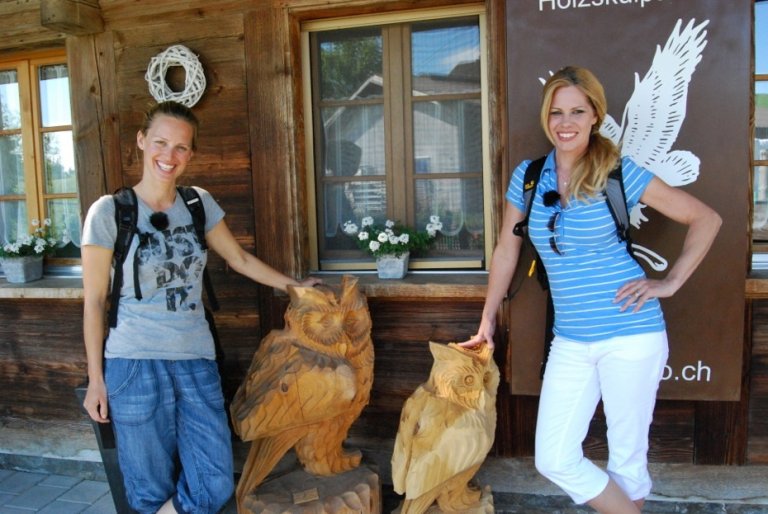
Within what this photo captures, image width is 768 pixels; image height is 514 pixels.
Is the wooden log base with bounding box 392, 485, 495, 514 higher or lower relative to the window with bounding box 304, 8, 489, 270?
lower

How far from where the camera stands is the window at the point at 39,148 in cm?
343

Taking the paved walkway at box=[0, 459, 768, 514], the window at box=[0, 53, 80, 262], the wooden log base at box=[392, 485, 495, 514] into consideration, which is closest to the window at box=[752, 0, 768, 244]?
the paved walkway at box=[0, 459, 768, 514]

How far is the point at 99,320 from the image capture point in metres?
2.00

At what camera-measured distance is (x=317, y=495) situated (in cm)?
237

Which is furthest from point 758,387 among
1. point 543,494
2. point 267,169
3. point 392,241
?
point 267,169

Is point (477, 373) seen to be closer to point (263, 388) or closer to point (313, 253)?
point (263, 388)

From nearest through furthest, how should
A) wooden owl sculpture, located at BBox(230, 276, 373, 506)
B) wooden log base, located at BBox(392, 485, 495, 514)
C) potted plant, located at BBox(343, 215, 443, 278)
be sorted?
wooden owl sculpture, located at BBox(230, 276, 373, 506), wooden log base, located at BBox(392, 485, 495, 514), potted plant, located at BBox(343, 215, 443, 278)

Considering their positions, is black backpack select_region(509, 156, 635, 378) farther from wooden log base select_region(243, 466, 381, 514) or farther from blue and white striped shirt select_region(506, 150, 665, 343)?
wooden log base select_region(243, 466, 381, 514)

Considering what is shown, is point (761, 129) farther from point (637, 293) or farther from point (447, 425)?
point (447, 425)

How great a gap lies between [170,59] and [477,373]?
6.69 ft

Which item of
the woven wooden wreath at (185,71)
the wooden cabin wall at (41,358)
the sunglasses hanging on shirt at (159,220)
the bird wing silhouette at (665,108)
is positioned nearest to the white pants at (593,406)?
the bird wing silhouette at (665,108)

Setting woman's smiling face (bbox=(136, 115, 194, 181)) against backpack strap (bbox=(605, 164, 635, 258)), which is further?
woman's smiling face (bbox=(136, 115, 194, 181))

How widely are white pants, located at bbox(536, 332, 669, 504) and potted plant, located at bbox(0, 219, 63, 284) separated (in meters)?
2.79

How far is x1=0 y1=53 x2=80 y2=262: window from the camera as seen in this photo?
11.2 ft
